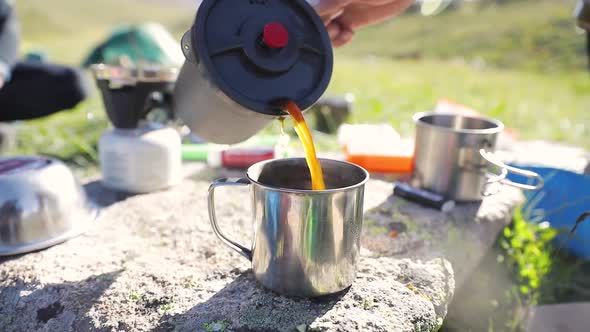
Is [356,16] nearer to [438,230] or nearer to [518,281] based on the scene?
[438,230]

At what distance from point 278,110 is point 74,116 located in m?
3.13

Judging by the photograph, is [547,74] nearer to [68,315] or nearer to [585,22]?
[585,22]

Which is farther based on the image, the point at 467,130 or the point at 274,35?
the point at 467,130

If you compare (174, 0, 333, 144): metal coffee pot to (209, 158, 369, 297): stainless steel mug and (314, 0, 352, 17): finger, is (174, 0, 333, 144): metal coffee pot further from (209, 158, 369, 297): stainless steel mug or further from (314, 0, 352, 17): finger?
(314, 0, 352, 17): finger

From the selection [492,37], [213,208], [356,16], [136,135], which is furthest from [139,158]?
[492,37]

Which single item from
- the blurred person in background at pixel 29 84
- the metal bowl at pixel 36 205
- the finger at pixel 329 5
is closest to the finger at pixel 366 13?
the finger at pixel 329 5

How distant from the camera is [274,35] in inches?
40.8

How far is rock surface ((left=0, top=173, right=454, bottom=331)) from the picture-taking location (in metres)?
1.04

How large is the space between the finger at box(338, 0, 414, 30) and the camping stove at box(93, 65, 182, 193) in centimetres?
64

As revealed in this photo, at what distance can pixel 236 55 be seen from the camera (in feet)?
3.50

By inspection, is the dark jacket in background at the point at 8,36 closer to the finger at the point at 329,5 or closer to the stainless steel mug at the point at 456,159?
the finger at the point at 329,5

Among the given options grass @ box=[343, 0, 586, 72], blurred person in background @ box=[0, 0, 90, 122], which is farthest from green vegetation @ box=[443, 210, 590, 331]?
grass @ box=[343, 0, 586, 72]

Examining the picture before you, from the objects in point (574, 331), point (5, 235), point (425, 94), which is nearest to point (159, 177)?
point (5, 235)

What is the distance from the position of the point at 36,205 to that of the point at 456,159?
1313 millimetres
